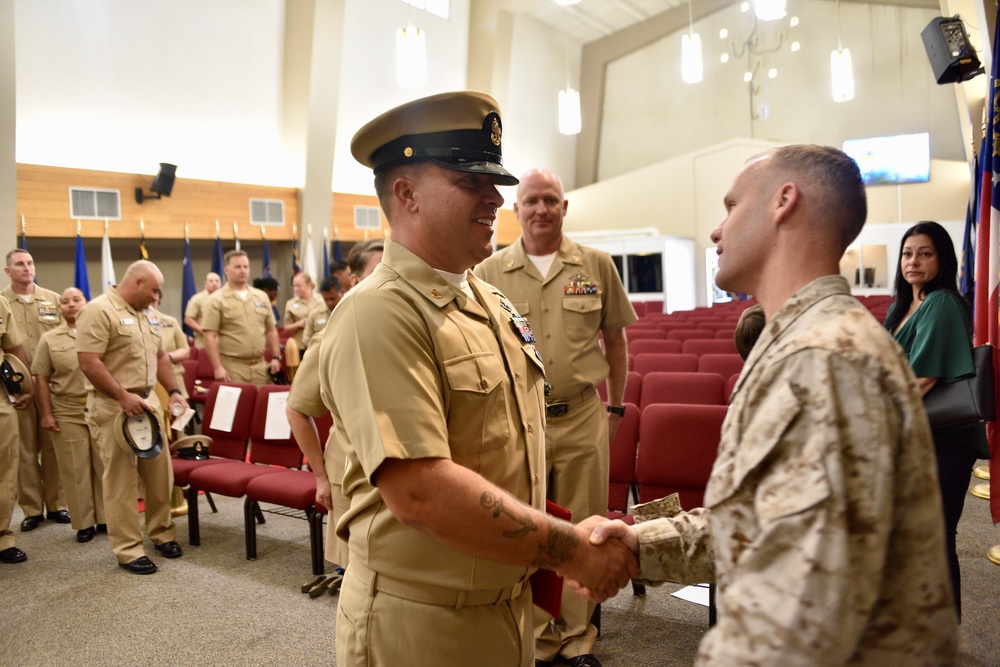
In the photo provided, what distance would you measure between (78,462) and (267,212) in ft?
23.8

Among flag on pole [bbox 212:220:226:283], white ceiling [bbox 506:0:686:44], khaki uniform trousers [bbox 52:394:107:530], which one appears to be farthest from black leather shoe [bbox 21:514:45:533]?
white ceiling [bbox 506:0:686:44]

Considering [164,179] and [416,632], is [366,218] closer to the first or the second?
[164,179]

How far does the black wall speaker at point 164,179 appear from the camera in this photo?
10102mm

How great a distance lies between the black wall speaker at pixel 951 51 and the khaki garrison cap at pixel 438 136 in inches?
193

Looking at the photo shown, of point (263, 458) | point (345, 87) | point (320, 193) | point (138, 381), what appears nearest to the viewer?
point (138, 381)

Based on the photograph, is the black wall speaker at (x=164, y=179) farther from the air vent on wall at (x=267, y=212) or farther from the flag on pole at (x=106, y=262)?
the air vent on wall at (x=267, y=212)

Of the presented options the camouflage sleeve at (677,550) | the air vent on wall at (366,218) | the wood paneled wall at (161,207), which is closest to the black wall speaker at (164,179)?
the wood paneled wall at (161,207)

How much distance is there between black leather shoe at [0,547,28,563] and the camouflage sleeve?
449 centimetres

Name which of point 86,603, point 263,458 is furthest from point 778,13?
point 86,603

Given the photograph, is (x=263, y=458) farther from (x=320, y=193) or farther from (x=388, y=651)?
(x=320, y=193)

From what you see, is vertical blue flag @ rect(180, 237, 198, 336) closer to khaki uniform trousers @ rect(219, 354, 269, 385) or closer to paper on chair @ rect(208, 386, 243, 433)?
khaki uniform trousers @ rect(219, 354, 269, 385)

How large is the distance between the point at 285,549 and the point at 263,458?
24.4 inches

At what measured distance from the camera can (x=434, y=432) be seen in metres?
1.29

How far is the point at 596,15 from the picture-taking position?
18.8m
